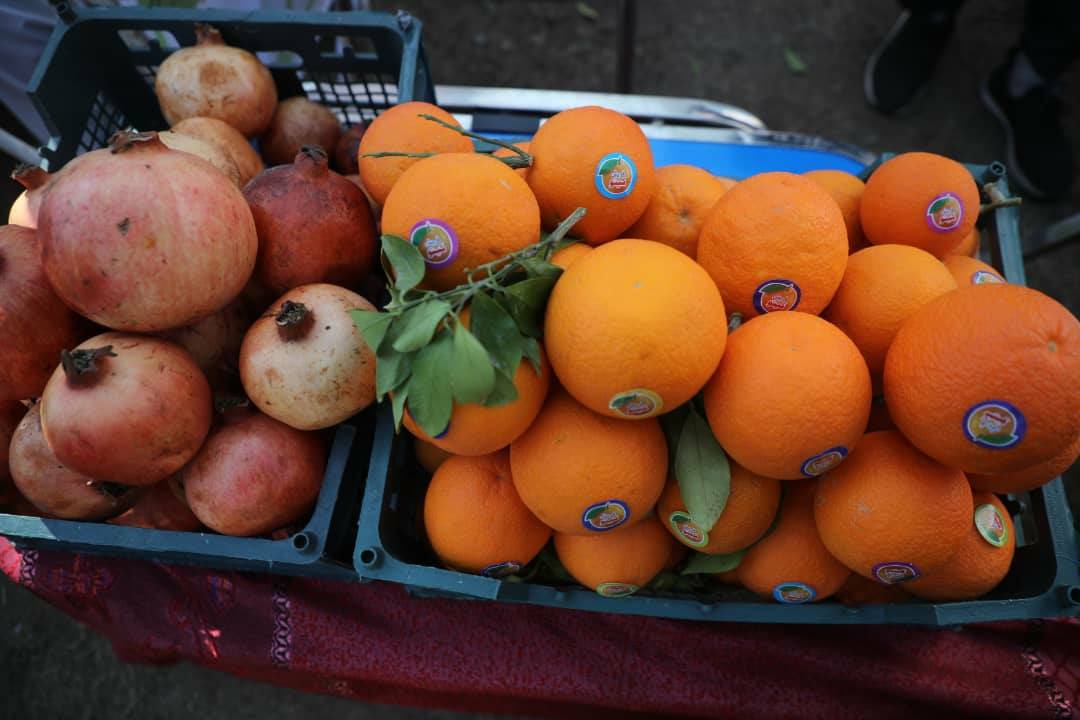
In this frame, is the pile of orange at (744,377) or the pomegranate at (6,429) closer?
the pile of orange at (744,377)

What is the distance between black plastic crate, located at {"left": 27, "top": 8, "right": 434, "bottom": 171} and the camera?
1.36 meters

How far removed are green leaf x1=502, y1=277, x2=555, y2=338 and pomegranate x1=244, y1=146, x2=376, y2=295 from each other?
1.38 ft

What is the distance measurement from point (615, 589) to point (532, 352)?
0.42 m

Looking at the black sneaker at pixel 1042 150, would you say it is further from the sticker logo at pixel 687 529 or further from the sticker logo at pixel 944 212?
the sticker logo at pixel 687 529

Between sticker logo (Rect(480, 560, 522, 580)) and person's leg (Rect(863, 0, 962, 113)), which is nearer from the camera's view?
sticker logo (Rect(480, 560, 522, 580))

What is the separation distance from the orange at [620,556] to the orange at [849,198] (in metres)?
0.63

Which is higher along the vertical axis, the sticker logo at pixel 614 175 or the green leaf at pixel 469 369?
the sticker logo at pixel 614 175

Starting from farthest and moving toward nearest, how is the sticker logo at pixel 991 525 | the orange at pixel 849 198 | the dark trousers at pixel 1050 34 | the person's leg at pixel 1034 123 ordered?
1. the person's leg at pixel 1034 123
2. the dark trousers at pixel 1050 34
3. the orange at pixel 849 198
4. the sticker logo at pixel 991 525

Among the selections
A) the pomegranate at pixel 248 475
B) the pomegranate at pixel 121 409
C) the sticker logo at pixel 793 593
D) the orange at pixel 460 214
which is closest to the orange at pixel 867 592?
the sticker logo at pixel 793 593

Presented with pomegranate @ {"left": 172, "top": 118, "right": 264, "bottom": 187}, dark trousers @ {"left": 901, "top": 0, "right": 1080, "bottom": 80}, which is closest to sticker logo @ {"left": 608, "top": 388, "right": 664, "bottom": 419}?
pomegranate @ {"left": 172, "top": 118, "right": 264, "bottom": 187}

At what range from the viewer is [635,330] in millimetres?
737

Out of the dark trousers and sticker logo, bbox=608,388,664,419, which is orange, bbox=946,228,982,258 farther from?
the dark trousers

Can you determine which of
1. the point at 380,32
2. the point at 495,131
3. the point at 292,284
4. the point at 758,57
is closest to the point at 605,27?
the point at 758,57

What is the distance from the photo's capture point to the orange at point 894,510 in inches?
33.0
